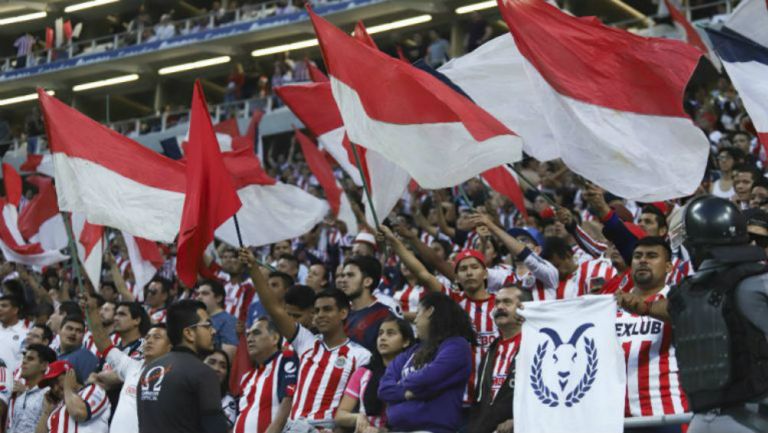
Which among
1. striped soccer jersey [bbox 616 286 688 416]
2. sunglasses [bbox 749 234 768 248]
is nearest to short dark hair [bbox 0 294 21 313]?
striped soccer jersey [bbox 616 286 688 416]

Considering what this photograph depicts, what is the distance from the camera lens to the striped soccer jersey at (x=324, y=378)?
7.54 metres

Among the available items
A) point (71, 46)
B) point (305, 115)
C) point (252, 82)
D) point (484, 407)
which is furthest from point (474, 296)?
point (71, 46)

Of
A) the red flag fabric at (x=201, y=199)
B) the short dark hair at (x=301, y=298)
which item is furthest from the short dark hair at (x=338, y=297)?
the red flag fabric at (x=201, y=199)

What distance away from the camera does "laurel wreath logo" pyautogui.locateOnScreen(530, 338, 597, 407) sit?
19.9 ft

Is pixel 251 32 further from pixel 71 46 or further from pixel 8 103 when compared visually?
pixel 8 103

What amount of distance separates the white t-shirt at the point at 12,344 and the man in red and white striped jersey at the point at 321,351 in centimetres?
389

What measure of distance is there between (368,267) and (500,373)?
1.99m

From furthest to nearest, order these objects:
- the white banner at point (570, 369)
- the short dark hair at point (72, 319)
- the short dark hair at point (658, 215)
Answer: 1. the short dark hair at point (72, 319)
2. the short dark hair at point (658, 215)
3. the white banner at point (570, 369)

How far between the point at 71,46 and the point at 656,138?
3327 cm

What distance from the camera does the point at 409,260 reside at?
791cm

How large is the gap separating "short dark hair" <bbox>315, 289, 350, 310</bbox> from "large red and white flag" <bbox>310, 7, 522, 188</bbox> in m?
0.91

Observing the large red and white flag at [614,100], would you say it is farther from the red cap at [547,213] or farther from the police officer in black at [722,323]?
the red cap at [547,213]

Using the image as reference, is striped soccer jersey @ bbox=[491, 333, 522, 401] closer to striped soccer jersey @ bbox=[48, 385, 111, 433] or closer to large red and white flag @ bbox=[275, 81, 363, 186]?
striped soccer jersey @ bbox=[48, 385, 111, 433]

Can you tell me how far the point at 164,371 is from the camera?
6820 millimetres
